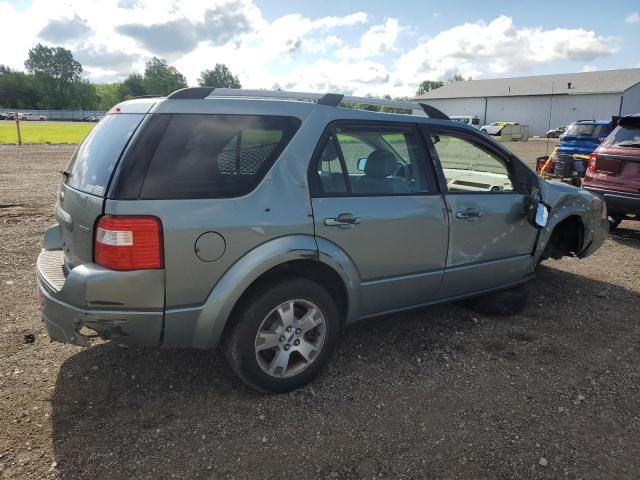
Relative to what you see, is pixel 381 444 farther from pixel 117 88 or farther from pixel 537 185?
pixel 117 88

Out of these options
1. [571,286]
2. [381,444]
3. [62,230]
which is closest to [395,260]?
[381,444]

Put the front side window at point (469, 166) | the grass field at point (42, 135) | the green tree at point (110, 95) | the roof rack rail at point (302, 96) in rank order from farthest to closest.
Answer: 1. the green tree at point (110, 95)
2. the grass field at point (42, 135)
3. the front side window at point (469, 166)
4. the roof rack rail at point (302, 96)

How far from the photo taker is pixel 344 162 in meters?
3.30

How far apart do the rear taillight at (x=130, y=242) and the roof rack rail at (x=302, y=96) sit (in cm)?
77

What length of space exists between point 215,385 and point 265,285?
0.83 m

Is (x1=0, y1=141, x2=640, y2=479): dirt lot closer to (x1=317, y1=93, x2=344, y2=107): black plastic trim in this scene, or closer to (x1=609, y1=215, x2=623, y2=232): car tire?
(x1=317, y1=93, x2=344, y2=107): black plastic trim

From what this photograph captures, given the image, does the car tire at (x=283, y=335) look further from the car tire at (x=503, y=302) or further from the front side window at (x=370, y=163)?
the car tire at (x=503, y=302)

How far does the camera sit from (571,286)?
17.7ft

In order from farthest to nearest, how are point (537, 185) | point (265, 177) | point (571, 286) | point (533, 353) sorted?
point (571, 286)
point (537, 185)
point (533, 353)
point (265, 177)

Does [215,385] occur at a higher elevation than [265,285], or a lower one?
lower

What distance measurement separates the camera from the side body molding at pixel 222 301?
2.79m

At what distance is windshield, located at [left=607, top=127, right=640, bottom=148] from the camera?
7105mm

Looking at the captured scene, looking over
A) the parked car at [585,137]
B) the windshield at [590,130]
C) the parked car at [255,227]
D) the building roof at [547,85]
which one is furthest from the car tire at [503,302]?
the building roof at [547,85]

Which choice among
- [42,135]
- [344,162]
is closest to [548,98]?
[42,135]
